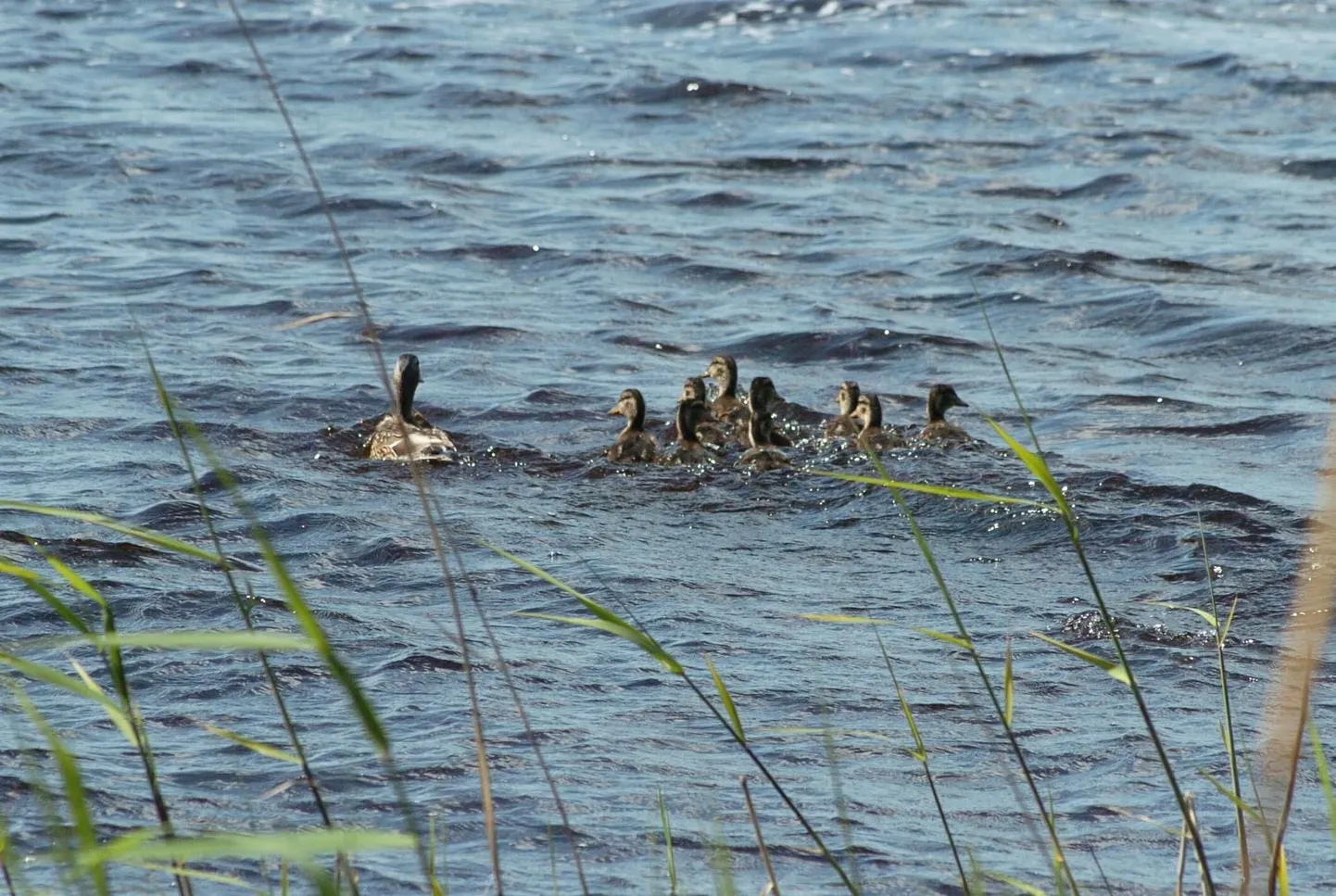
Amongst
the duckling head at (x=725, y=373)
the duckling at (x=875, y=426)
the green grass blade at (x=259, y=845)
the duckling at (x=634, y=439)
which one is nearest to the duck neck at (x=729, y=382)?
the duckling head at (x=725, y=373)

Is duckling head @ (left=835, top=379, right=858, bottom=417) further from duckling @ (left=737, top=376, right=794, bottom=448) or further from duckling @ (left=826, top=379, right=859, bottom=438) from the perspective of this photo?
duckling @ (left=737, top=376, right=794, bottom=448)

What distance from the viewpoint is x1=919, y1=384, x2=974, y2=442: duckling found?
8070 mm

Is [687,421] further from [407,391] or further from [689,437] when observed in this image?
[407,391]

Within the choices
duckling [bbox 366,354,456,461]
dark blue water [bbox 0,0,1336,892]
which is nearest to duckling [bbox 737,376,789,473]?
dark blue water [bbox 0,0,1336,892]

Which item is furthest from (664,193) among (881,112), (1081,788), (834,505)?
(1081,788)

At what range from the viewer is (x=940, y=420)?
325 inches

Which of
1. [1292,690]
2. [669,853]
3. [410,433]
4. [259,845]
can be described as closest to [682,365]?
[410,433]

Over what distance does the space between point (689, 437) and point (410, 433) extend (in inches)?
47.4

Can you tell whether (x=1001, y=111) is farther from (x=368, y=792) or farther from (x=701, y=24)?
(x=368, y=792)

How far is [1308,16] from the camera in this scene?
765 inches

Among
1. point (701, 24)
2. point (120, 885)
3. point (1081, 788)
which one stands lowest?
point (701, 24)

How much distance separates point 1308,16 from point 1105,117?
541 centimetres

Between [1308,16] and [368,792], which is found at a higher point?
[368,792]

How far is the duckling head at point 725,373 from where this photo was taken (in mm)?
8859
